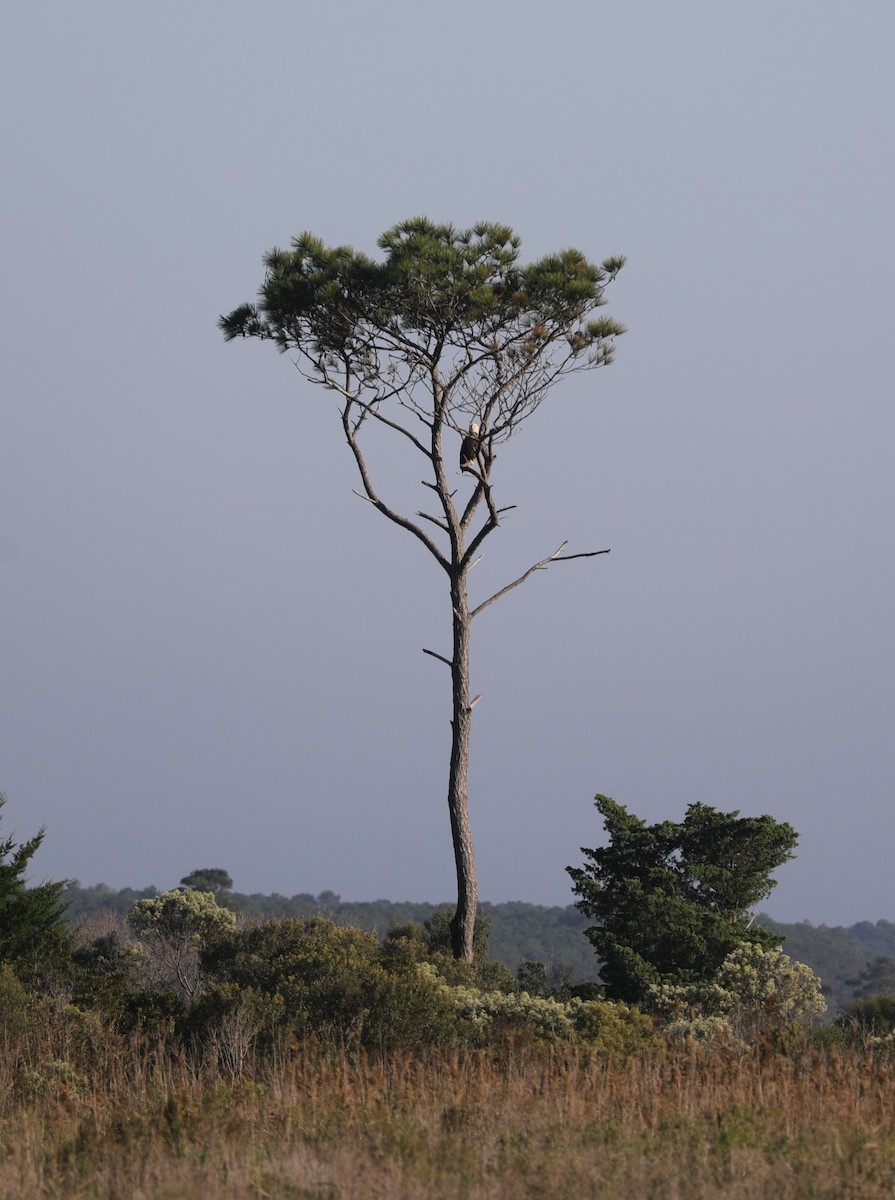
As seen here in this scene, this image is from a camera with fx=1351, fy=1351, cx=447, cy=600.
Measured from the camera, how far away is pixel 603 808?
2186 centimetres

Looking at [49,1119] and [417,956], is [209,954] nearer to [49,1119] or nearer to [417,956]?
[417,956]

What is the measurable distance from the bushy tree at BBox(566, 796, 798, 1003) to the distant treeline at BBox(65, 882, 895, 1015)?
45.8 metres

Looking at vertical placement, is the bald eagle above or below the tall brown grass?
above

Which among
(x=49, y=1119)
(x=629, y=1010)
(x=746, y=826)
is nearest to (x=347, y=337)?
(x=746, y=826)

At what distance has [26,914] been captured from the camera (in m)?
22.1

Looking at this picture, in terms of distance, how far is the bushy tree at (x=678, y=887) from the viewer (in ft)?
66.0

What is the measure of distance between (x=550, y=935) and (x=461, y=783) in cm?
7678

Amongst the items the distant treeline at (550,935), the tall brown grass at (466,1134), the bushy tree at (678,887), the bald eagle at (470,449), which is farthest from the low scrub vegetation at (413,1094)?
the distant treeline at (550,935)

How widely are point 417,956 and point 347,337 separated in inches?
429

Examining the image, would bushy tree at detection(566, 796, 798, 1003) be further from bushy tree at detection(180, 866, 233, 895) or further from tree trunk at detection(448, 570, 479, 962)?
bushy tree at detection(180, 866, 233, 895)

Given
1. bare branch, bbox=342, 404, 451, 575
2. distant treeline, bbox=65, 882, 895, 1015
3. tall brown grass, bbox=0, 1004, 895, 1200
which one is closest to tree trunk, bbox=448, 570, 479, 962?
bare branch, bbox=342, 404, 451, 575

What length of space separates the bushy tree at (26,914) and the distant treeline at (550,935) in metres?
42.7

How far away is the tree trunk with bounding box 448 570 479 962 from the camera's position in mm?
21234

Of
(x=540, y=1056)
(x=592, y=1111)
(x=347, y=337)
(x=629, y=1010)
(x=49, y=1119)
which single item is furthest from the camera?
(x=347, y=337)
